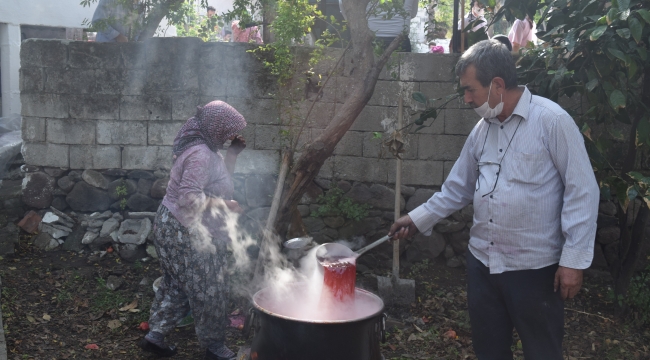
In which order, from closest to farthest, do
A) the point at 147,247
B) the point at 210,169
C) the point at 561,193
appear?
the point at 561,193, the point at 210,169, the point at 147,247

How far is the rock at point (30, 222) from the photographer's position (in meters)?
6.55

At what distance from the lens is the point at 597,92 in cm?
438

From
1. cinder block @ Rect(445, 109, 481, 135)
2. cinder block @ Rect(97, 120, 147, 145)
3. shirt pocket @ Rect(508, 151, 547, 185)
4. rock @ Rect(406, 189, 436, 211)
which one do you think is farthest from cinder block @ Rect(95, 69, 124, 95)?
shirt pocket @ Rect(508, 151, 547, 185)

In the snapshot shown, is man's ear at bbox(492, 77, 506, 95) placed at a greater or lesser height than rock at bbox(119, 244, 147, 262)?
greater

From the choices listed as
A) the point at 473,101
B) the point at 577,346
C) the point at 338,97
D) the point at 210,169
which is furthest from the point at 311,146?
the point at 577,346

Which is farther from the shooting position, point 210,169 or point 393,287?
point 393,287

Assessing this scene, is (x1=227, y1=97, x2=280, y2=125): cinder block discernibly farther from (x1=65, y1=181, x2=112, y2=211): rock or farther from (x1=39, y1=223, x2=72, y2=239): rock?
(x1=39, y1=223, x2=72, y2=239): rock

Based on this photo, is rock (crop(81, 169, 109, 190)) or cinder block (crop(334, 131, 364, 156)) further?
rock (crop(81, 169, 109, 190))

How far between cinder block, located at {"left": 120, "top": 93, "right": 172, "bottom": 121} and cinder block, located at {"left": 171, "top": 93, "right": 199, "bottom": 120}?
0.19 feet

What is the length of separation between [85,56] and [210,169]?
10.6 ft

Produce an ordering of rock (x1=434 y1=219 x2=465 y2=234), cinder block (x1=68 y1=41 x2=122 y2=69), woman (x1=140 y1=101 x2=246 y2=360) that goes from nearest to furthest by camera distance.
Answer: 1. woman (x1=140 y1=101 x2=246 y2=360)
2. rock (x1=434 y1=219 x2=465 y2=234)
3. cinder block (x1=68 y1=41 x2=122 y2=69)

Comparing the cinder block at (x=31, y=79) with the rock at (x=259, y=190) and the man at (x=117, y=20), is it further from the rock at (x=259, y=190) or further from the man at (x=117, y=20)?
the rock at (x=259, y=190)

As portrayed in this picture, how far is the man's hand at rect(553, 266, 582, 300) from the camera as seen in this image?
287cm

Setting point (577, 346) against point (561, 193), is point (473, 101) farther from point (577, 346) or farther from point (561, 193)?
point (577, 346)
